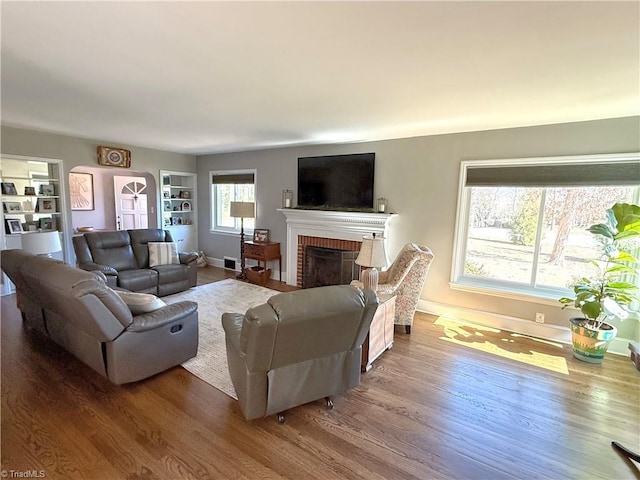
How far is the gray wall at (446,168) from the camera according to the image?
129 inches

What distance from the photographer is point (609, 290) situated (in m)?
3.04

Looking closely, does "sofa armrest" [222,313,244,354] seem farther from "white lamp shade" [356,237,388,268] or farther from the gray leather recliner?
"white lamp shade" [356,237,388,268]

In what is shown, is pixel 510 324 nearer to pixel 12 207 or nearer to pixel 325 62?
pixel 325 62

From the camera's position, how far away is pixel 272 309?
181cm

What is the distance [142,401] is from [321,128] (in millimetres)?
3472

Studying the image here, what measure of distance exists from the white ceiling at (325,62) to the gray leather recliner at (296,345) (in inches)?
61.0

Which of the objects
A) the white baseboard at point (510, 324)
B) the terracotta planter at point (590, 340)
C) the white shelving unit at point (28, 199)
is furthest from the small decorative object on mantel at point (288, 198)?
the terracotta planter at point (590, 340)

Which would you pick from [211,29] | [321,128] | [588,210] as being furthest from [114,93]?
[588,210]

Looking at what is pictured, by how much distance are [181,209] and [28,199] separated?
2549 mm

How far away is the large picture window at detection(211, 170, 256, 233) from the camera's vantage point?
6254 mm

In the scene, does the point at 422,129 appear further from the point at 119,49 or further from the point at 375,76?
the point at 119,49

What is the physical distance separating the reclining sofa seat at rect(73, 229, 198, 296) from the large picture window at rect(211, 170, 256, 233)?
5.09 feet

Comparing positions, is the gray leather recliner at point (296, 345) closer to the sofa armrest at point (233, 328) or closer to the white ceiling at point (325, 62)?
the sofa armrest at point (233, 328)

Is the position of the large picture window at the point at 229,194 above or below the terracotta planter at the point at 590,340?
above
